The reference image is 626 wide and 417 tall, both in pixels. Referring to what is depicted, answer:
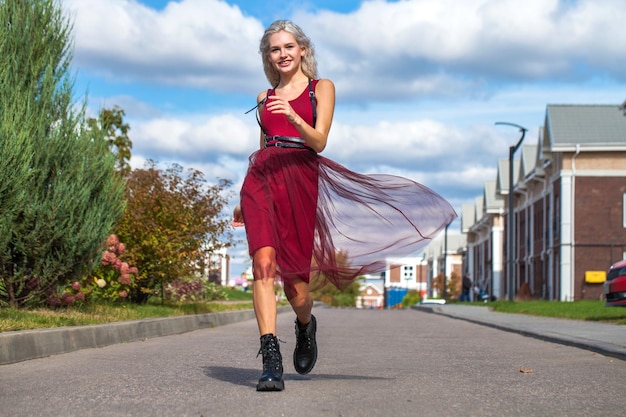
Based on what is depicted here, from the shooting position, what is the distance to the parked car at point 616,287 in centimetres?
1791

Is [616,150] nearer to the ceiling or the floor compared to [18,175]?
nearer to the ceiling

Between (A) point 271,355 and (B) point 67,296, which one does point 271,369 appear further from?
(B) point 67,296

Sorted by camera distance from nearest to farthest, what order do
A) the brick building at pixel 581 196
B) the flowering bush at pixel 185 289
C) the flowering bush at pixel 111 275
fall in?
the flowering bush at pixel 111 275 < the flowering bush at pixel 185 289 < the brick building at pixel 581 196

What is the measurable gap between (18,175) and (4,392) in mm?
5233

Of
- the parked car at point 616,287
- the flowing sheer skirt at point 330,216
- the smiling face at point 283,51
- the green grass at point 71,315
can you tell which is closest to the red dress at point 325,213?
the flowing sheer skirt at point 330,216

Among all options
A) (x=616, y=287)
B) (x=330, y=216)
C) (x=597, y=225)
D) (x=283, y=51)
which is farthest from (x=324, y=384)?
(x=597, y=225)

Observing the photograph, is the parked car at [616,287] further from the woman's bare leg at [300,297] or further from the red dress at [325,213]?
the woman's bare leg at [300,297]

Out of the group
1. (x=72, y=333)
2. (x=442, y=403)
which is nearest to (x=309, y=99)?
(x=442, y=403)

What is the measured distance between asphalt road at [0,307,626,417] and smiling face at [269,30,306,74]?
2.11 meters

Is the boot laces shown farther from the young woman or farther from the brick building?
the brick building

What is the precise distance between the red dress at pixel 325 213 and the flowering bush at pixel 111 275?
8167 mm

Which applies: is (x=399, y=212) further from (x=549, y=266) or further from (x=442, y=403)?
(x=549, y=266)

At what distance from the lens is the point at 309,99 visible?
6699 mm

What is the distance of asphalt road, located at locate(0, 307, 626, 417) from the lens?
557 cm
